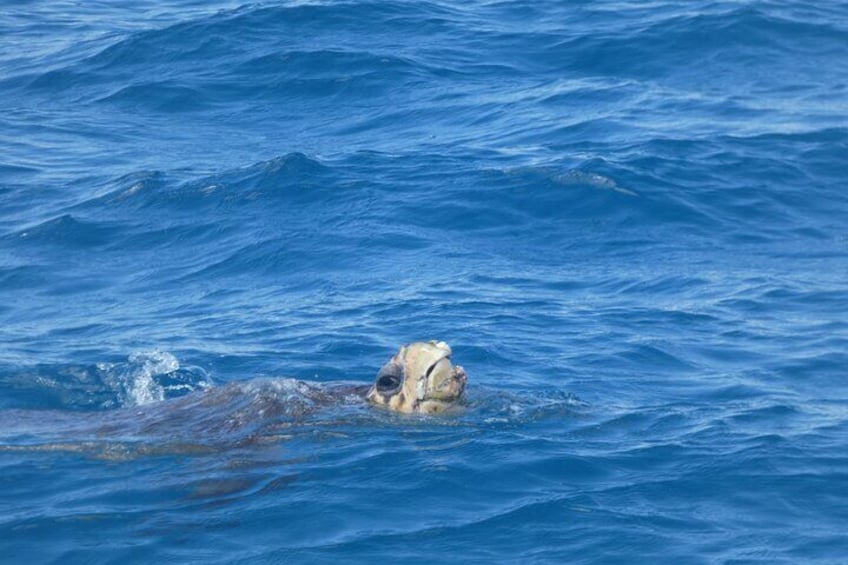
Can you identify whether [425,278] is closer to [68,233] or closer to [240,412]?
[240,412]

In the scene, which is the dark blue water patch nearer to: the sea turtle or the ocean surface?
the ocean surface

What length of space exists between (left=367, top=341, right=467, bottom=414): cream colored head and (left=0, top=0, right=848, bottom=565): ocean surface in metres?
0.17

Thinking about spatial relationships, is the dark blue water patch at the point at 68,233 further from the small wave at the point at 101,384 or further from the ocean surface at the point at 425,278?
the small wave at the point at 101,384

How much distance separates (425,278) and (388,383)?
485cm

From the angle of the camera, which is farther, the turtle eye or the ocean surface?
the turtle eye

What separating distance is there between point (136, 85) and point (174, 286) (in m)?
8.51

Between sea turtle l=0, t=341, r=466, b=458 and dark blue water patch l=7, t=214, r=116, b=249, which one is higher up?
sea turtle l=0, t=341, r=466, b=458

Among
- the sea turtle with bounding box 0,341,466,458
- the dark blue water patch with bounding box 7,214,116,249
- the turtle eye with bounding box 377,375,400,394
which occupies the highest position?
the turtle eye with bounding box 377,375,400,394

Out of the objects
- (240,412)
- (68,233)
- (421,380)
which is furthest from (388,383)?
(68,233)

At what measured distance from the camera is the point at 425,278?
15266 mm

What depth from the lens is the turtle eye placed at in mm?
10453

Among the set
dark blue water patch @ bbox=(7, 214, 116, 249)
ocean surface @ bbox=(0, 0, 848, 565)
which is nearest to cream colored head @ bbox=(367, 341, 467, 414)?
ocean surface @ bbox=(0, 0, 848, 565)

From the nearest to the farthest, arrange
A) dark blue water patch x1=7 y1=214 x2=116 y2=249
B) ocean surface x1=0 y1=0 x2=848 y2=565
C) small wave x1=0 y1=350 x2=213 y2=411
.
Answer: ocean surface x1=0 y1=0 x2=848 y2=565 → small wave x1=0 y1=350 x2=213 y2=411 → dark blue water patch x1=7 y1=214 x2=116 y2=249

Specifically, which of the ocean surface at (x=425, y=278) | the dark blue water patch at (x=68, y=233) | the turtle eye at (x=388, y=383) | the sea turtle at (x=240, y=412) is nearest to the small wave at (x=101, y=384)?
the ocean surface at (x=425, y=278)
